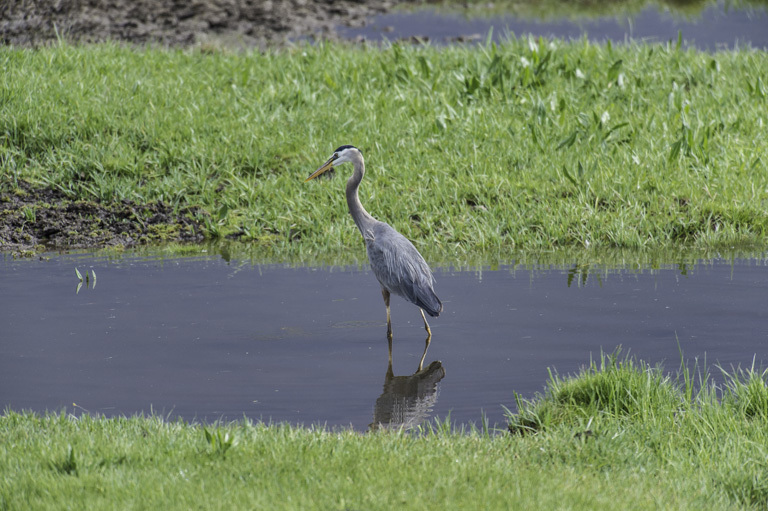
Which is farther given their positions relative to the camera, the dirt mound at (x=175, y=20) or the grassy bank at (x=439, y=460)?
the dirt mound at (x=175, y=20)

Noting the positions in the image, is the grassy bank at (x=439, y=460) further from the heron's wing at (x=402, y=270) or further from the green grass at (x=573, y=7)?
the green grass at (x=573, y=7)

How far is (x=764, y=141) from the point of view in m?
11.7

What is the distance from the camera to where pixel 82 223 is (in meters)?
10.4

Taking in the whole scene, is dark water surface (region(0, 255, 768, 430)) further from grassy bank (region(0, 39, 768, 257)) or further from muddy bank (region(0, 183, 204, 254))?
grassy bank (region(0, 39, 768, 257))

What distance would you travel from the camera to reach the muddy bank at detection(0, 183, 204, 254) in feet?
33.2

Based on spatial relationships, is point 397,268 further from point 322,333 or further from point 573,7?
point 573,7

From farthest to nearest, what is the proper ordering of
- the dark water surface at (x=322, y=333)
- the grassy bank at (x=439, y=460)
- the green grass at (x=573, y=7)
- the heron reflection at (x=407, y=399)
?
the green grass at (x=573, y=7)
the dark water surface at (x=322, y=333)
the heron reflection at (x=407, y=399)
the grassy bank at (x=439, y=460)

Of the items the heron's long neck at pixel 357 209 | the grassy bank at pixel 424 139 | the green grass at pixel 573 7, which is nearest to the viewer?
the heron's long neck at pixel 357 209

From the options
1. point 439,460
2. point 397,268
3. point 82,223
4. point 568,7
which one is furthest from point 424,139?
point 568,7

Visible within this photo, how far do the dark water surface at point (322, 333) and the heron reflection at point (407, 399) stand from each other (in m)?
0.02

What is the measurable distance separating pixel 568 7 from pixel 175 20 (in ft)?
30.1

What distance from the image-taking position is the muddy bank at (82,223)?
10125 mm

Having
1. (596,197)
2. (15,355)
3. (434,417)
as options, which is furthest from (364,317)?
(596,197)

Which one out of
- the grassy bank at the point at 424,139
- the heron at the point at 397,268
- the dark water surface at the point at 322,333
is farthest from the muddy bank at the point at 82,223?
the heron at the point at 397,268
